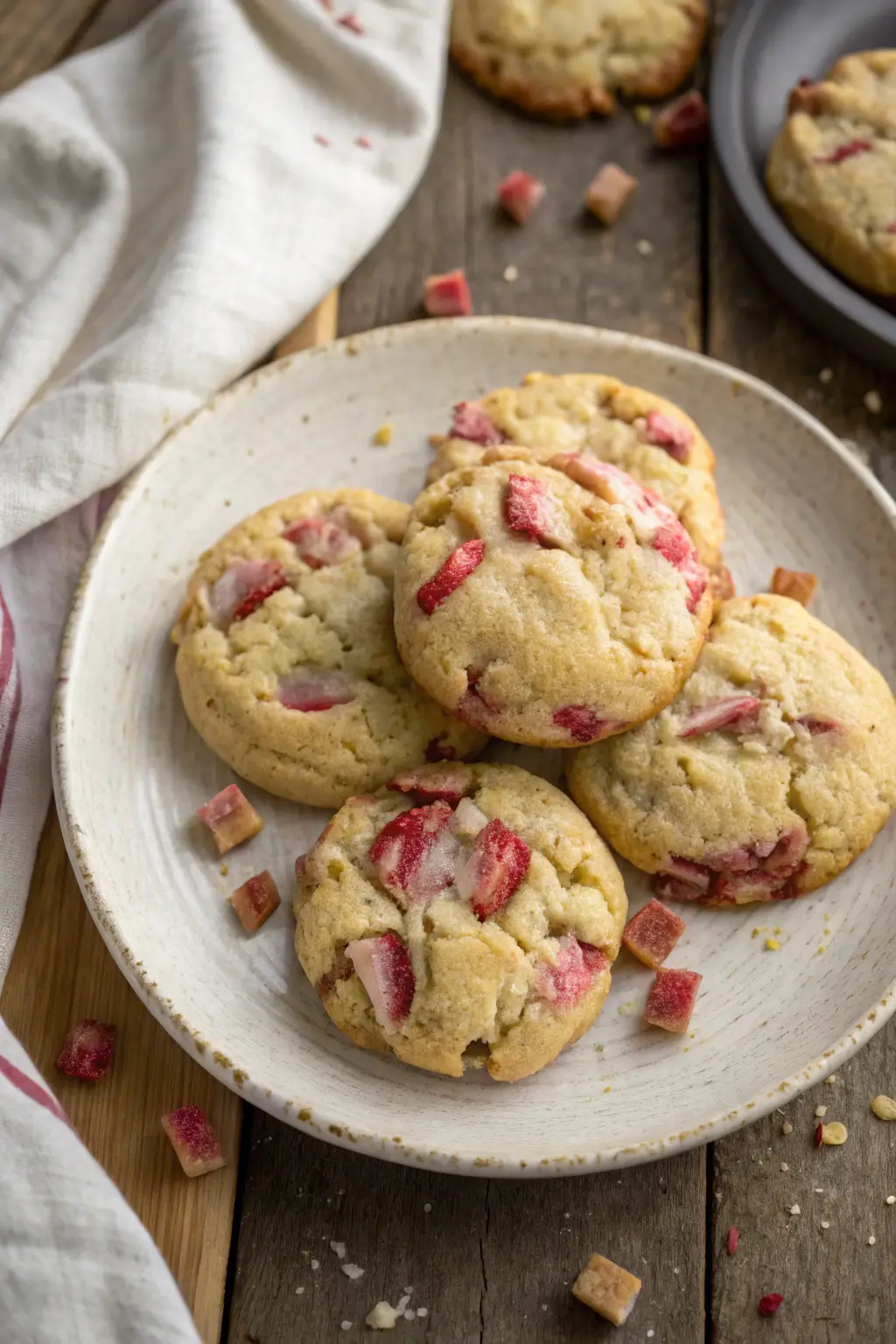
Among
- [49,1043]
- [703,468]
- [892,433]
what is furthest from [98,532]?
[892,433]

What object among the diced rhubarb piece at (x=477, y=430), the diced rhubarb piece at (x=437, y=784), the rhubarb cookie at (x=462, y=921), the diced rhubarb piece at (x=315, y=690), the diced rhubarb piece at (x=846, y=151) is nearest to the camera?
Result: the rhubarb cookie at (x=462, y=921)

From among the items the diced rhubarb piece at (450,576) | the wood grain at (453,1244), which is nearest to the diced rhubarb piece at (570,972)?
the wood grain at (453,1244)

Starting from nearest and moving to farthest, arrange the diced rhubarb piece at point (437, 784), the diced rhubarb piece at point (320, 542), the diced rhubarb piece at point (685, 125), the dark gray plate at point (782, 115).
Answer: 1. the diced rhubarb piece at point (437, 784)
2. the diced rhubarb piece at point (320, 542)
3. the dark gray plate at point (782, 115)
4. the diced rhubarb piece at point (685, 125)

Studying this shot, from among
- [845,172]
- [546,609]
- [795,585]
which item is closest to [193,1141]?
[546,609]

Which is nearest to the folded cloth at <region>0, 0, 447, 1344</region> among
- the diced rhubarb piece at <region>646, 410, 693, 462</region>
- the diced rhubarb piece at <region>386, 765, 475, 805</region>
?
the diced rhubarb piece at <region>386, 765, 475, 805</region>

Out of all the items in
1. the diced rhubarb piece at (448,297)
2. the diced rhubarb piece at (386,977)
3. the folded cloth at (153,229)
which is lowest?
the diced rhubarb piece at (386,977)

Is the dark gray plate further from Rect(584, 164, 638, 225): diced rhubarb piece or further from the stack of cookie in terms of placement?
the stack of cookie

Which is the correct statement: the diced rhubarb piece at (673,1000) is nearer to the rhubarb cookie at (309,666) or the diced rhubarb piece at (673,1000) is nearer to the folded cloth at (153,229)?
the rhubarb cookie at (309,666)
